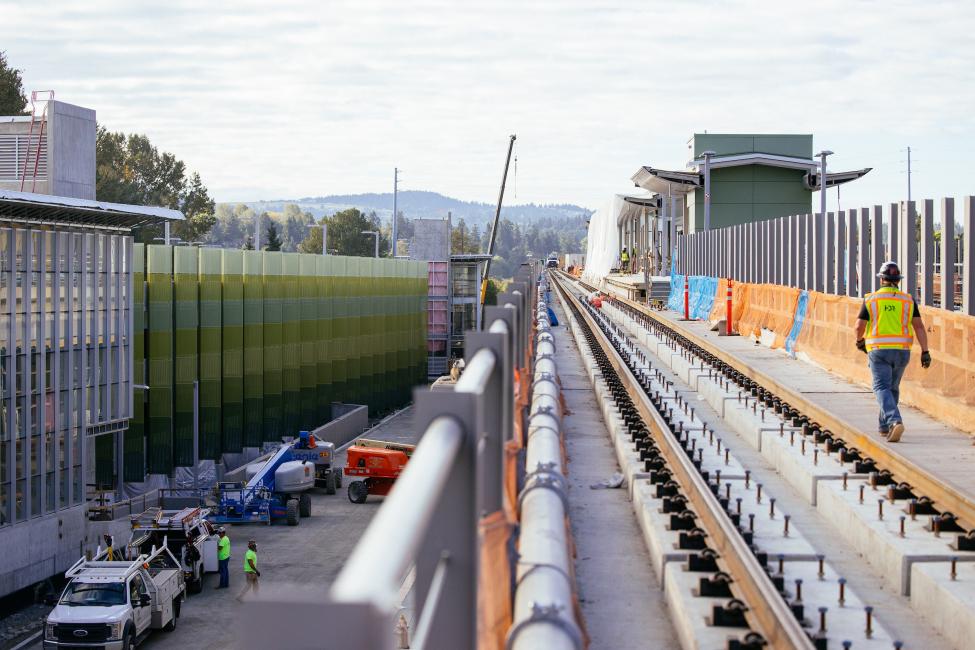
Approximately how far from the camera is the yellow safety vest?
1183 centimetres

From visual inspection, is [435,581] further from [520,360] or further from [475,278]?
[475,278]

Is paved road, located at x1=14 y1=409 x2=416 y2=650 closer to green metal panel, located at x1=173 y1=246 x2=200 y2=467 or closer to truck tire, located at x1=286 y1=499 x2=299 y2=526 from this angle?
truck tire, located at x1=286 y1=499 x2=299 y2=526

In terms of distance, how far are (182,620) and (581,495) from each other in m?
A: 18.9

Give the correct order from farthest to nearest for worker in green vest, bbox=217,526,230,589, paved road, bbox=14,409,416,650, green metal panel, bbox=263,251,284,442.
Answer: green metal panel, bbox=263,251,284,442 → worker in green vest, bbox=217,526,230,589 → paved road, bbox=14,409,416,650

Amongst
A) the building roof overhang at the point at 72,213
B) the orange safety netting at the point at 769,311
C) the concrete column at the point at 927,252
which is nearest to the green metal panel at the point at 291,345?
the building roof overhang at the point at 72,213

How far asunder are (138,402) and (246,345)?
25.3 feet

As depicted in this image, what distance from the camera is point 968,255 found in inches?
597

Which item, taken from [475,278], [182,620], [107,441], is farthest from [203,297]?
[475,278]

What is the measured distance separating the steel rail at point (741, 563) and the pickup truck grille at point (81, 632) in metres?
14.4

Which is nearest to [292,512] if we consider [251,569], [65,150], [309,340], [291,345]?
[251,569]

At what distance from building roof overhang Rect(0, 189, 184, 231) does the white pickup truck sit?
769cm

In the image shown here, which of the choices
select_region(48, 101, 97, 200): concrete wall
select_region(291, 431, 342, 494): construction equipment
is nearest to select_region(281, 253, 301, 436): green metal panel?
select_region(291, 431, 342, 494): construction equipment

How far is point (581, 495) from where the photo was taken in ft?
31.2

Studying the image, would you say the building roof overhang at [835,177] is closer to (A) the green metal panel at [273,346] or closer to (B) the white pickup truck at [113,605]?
(A) the green metal panel at [273,346]
